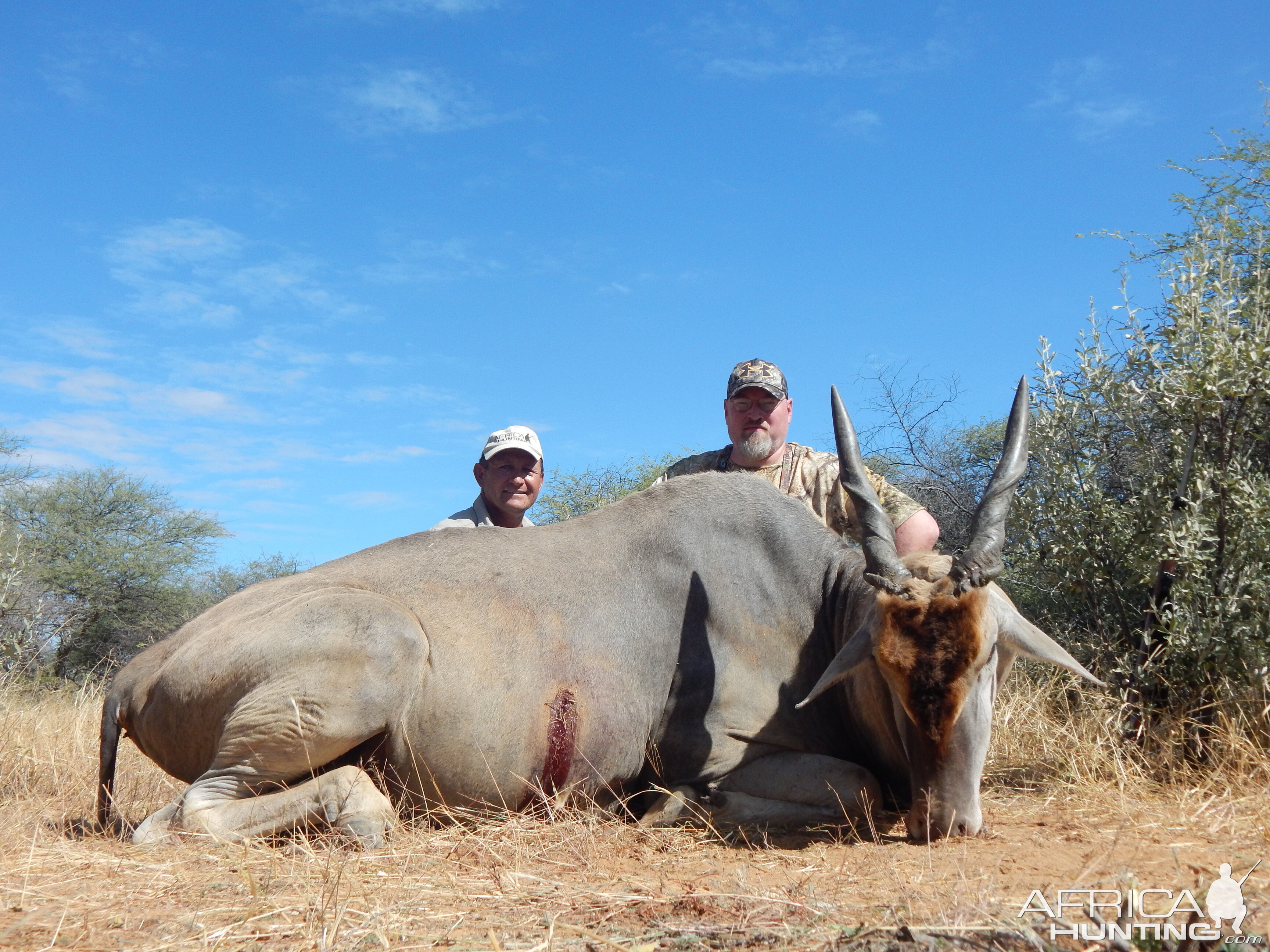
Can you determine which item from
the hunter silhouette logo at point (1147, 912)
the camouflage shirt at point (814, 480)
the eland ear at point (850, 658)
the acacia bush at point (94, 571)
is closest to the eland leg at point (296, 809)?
the eland ear at point (850, 658)

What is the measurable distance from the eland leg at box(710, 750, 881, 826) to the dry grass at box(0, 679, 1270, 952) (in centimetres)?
13

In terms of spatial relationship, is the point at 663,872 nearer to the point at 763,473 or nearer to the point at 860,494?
the point at 860,494

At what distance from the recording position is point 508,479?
916cm

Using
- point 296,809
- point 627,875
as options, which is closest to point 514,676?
point 296,809

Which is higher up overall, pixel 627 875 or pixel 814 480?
pixel 814 480

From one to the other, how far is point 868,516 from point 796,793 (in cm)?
143

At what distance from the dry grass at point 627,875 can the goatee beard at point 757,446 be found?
316 centimetres

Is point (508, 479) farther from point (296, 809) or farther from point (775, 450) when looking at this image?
point (296, 809)

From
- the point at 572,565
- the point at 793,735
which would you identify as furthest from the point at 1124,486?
the point at 572,565

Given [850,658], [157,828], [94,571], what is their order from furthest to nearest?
[94,571], [850,658], [157,828]

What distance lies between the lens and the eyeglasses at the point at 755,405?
8.28m

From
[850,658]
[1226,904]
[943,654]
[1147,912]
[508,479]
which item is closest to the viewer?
[1226,904]

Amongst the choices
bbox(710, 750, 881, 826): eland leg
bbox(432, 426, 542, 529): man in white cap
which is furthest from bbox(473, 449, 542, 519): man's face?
bbox(710, 750, 881, 826): eland leg

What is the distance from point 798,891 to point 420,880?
1.38m
